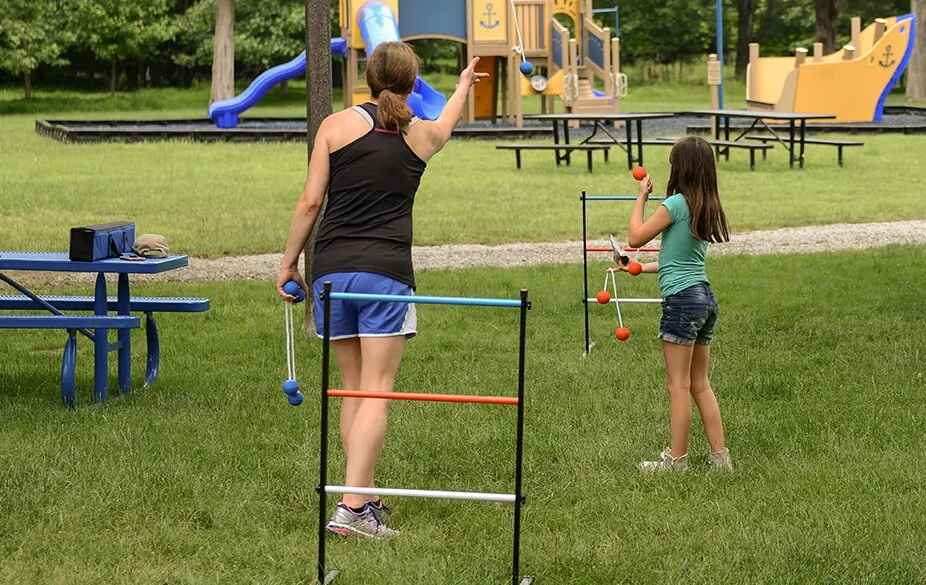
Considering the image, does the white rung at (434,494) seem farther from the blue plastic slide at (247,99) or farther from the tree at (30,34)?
the tree at (30,34)

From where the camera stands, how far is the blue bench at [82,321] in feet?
24.1

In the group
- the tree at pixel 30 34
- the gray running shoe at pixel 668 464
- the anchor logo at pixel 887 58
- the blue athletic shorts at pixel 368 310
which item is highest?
the tree at pixel 30 34

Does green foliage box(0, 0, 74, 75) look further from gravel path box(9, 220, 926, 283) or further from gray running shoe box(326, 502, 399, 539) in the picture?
gray running shoe box(326, 502, 399, 539)

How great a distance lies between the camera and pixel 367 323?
5.21m

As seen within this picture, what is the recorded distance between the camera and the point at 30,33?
44594 mm

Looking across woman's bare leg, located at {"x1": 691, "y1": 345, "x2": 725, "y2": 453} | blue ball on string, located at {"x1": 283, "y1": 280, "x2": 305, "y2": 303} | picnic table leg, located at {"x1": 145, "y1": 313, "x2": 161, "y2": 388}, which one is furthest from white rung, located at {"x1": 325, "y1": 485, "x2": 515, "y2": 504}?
picnic table leg, located at {"x1": 145, "y1": 313, "x2": 161, "y2": 388}

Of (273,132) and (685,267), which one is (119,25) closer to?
(273,132)

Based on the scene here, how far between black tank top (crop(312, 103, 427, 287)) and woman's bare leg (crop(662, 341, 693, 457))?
4.46 ft

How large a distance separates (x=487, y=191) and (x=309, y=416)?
37.3ft

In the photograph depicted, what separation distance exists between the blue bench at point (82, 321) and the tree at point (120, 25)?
134 ft

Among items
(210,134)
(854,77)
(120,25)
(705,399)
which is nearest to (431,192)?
(210,134)

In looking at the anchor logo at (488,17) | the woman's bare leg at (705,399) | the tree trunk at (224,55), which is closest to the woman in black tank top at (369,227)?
the woman's bare leg at (705,399)

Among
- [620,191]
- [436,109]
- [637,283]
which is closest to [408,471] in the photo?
[637,283]

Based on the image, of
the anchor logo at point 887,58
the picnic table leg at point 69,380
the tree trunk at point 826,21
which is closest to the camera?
the picnic table leg at point 69,380
